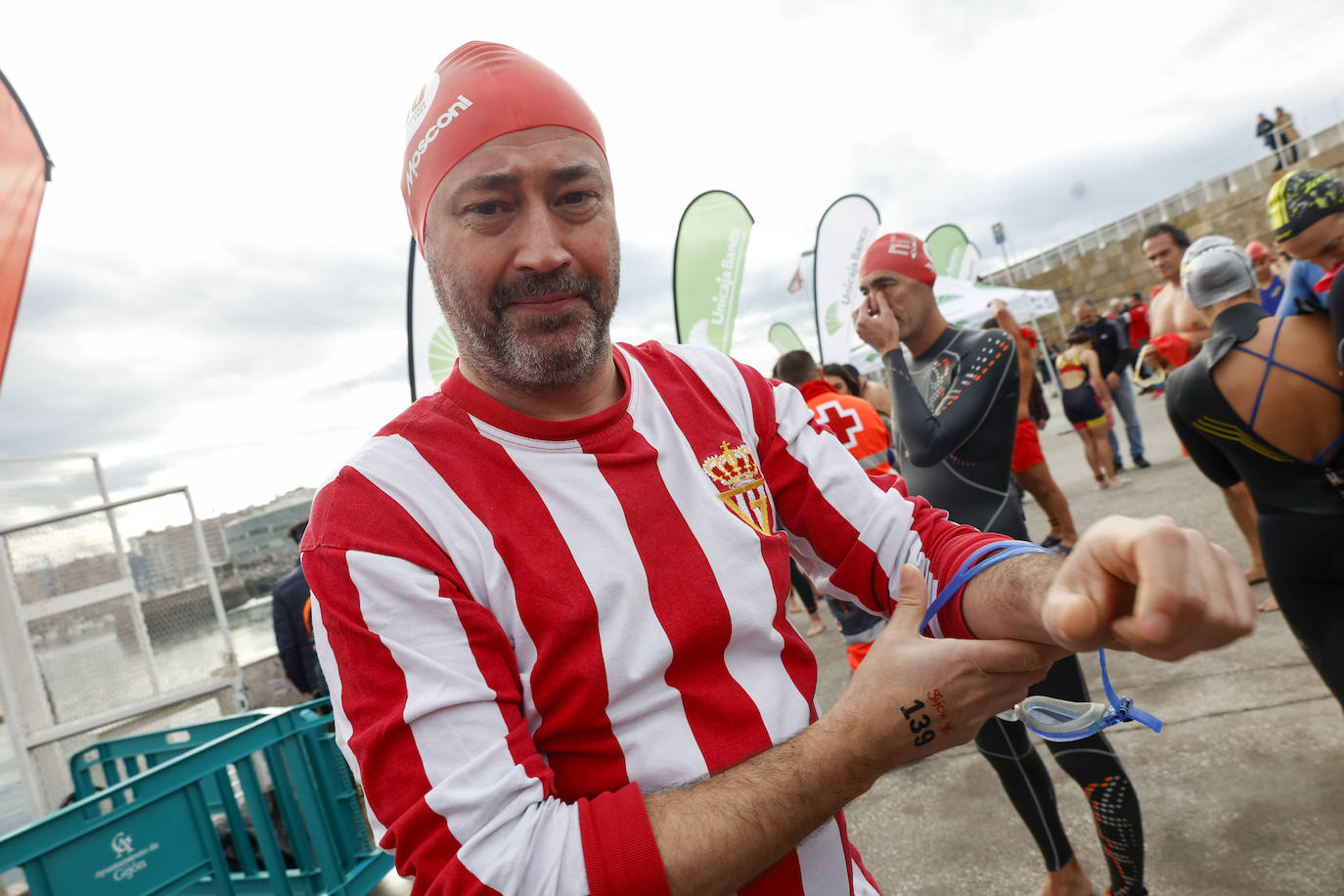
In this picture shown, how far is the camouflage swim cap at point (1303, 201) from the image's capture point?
246cm

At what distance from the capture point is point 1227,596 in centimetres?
69

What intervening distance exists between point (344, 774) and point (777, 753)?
341cm

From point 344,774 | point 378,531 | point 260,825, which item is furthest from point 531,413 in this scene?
point 344,774

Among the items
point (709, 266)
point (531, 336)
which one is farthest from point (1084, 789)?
point (709, 266)

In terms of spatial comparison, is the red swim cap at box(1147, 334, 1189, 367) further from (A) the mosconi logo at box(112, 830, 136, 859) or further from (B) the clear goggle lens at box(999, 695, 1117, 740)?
(A) the mosconi logo at box(112, 830, 136, 859)

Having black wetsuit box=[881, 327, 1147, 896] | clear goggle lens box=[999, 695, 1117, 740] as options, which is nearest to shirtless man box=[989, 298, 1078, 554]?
black wetsuit box=[881, 327, 1147, 896]

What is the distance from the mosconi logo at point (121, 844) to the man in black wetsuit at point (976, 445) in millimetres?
3092

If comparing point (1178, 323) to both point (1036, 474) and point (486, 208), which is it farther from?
point (486, 208)

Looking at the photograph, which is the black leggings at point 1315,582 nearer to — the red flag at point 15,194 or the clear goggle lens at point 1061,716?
the clear goggle lens at point 1061,716

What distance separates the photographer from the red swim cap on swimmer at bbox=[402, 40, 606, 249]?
121 centimetres

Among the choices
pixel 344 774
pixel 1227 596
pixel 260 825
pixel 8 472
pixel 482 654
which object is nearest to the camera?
pixel 1227 596

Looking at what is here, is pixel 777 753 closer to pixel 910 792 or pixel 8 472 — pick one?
pixel 910 792

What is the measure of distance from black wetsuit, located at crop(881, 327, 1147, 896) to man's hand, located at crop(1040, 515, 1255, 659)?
174cm

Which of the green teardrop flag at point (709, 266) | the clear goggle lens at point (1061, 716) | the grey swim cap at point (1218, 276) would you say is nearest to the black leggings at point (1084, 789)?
the clear goggle lens at point (1061, 716)
